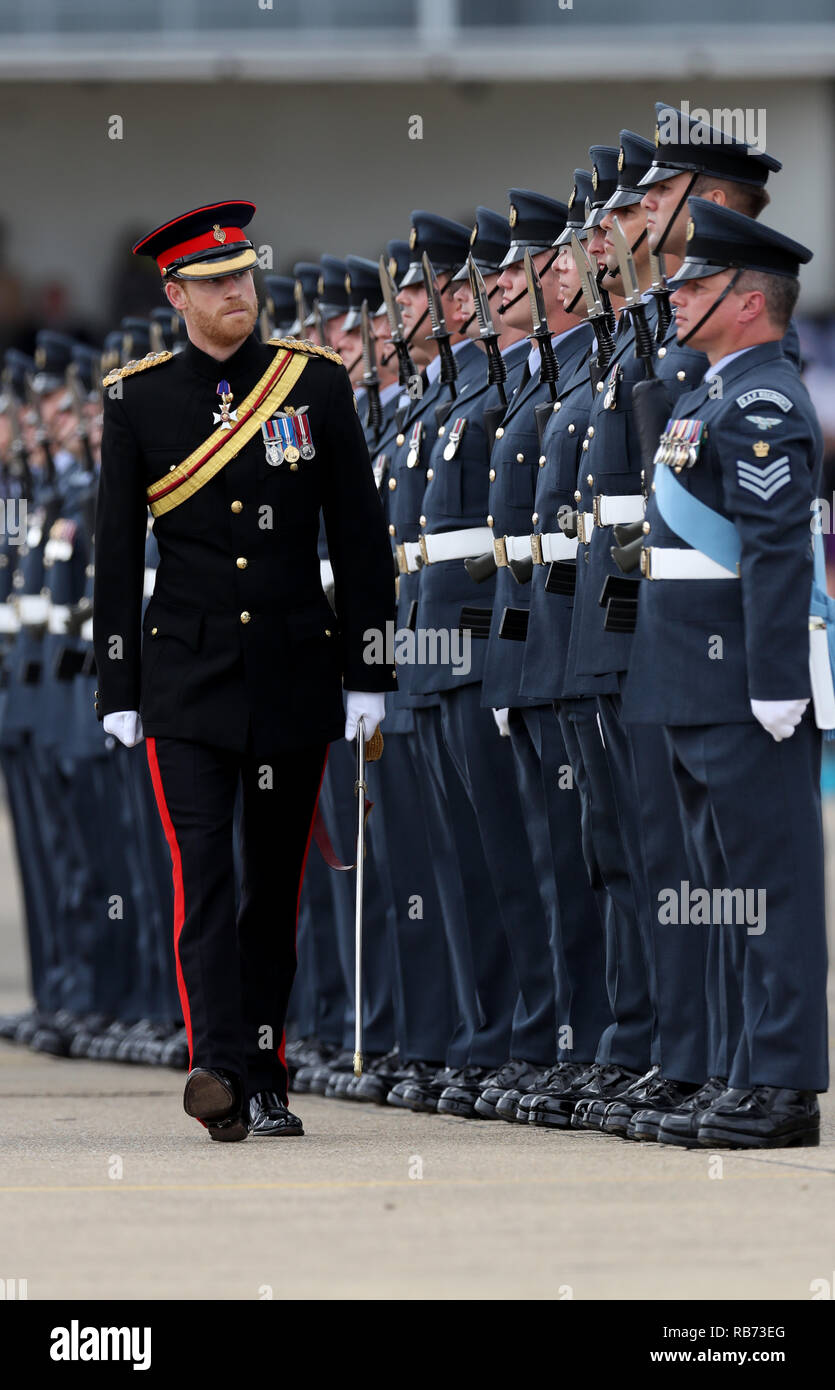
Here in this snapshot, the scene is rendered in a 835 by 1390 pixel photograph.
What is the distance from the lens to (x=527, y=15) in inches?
1172

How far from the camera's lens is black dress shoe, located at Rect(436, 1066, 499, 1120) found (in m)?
7.35

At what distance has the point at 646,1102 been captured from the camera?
21.6ft

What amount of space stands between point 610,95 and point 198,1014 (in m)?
24.9

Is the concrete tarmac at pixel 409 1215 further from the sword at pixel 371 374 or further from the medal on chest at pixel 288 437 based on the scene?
the sword at pixel 371 374

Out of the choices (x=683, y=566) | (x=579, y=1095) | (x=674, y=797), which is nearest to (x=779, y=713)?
(x=683, y=566)

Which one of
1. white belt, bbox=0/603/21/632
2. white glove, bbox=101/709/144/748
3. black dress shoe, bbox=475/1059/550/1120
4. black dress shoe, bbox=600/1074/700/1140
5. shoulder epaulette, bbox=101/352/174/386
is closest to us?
black dress shoe, bbox=600/1074/700/1140

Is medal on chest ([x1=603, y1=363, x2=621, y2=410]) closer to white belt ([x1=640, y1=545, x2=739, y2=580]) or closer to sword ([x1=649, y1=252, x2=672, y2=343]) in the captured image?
sword ([x1=649, y1=252, x2=672, y2=343])

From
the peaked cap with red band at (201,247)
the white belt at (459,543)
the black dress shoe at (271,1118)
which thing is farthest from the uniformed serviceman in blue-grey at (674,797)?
the white belt at (459,543)

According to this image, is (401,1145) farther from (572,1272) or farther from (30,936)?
(30,936)

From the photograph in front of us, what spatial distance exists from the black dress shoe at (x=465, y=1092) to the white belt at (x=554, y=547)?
1261mm

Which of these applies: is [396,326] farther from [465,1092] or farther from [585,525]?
[465,1092]

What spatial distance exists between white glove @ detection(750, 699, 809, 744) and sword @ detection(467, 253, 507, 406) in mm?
1746

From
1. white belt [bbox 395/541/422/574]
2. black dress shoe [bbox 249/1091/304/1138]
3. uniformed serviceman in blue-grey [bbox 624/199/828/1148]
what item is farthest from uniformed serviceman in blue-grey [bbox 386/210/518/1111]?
uniformed serviceman in blue-grey [bbox 624/199/828/1148]

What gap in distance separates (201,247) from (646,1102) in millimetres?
2093
